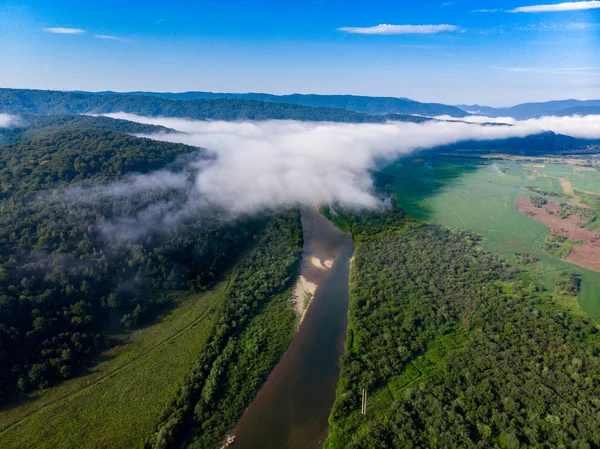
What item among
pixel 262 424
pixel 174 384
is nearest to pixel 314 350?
pixel 262 424

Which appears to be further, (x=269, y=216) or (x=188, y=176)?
(x=188, y=176)

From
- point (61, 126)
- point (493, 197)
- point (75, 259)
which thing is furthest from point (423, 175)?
point (61, 126)

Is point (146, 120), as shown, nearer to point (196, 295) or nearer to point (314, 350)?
point (196, 295)

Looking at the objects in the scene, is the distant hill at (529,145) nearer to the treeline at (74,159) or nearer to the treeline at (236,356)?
the treeline at (74,159)

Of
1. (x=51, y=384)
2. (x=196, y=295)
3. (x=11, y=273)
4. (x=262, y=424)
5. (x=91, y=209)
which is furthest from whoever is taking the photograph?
(x=91, y=209)

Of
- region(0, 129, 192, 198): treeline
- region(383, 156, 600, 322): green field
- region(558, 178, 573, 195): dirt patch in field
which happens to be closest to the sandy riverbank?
region(383, 156, 600, 322): green field
